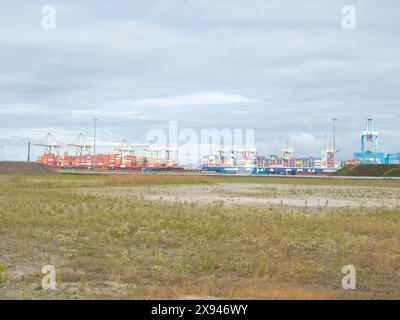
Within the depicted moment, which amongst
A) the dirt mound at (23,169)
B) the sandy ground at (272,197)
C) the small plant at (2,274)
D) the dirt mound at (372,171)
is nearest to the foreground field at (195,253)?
the small plant at (2,274)

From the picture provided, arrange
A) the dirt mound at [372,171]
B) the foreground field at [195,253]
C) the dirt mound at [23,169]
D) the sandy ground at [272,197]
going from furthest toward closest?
the dirt mound at [372,171] < the dirt mound at [23,169] < the sandy ground at [272,197] < the foreground field at [195,253]

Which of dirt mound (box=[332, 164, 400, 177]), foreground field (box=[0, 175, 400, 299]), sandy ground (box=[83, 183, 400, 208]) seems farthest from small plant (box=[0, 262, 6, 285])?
dirt mound (box=[332, 164, 400, 177])

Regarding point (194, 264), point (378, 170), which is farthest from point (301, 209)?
point (378, 170)

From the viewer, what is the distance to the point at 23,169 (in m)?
101

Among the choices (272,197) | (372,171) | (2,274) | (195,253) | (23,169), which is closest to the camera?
(2,274)

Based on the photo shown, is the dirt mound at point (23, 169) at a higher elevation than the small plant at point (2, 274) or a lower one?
higher

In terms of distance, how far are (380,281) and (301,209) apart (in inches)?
614

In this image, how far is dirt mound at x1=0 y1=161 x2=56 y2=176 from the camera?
98688 millimetres

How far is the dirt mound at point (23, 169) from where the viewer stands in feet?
324

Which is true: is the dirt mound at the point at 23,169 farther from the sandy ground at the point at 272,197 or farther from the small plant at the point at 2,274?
the small plant at the point at 2,274

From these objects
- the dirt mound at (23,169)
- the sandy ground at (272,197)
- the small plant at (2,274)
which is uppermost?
the dirt mound at (23,169)

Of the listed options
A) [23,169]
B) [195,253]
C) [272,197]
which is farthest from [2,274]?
[23,169]

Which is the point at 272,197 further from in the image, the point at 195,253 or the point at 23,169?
the point at 23,169
